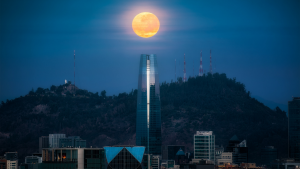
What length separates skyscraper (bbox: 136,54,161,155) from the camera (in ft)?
609

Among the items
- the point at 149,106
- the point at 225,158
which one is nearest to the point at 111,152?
the point at 149,106

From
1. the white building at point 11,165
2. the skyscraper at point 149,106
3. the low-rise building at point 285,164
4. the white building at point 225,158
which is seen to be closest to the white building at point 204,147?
the white building at point 225,158

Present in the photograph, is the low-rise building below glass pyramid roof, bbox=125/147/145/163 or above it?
below

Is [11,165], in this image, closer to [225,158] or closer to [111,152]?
[225,158]

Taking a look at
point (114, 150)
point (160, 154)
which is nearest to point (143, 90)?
point (160, 154)

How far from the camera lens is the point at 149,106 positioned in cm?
18725

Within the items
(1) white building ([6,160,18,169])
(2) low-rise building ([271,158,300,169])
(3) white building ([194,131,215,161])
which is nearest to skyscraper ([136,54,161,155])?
(3) white building ([194,131,215,161])

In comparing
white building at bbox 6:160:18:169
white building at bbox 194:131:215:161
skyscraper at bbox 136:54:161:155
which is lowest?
white building at bbox 6:160:18:169

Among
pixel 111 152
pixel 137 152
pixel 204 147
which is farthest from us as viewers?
pixel 204 147

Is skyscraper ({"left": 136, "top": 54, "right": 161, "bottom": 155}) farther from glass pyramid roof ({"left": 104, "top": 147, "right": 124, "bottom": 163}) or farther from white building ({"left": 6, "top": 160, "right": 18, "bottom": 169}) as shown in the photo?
glass pyramid roof ({"left": 104, "top": 147, "right": 124, "bottom": 163})

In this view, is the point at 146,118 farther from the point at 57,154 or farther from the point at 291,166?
the point at 57,154

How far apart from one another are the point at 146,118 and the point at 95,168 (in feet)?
335

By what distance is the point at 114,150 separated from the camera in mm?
87250

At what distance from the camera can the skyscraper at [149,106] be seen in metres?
186
